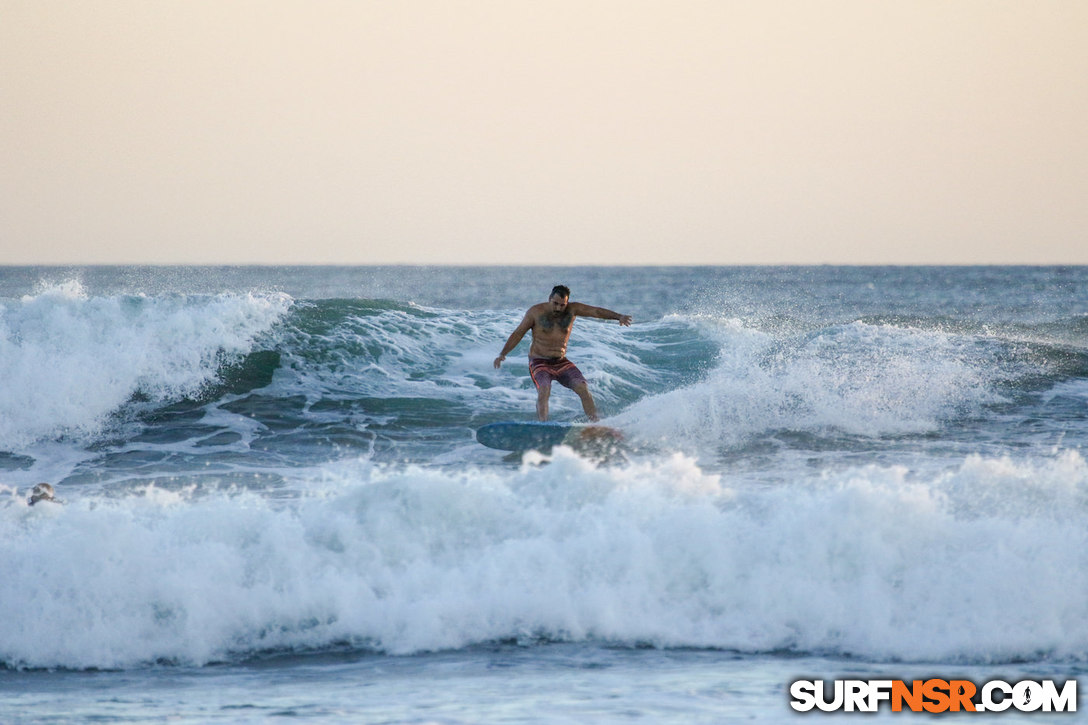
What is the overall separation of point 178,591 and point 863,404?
27.6 feet

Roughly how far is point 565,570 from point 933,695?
7.60 ft

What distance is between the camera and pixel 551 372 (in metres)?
11.0

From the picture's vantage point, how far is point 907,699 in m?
5.46

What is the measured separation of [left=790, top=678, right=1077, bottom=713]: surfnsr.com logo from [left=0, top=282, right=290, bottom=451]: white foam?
949cm

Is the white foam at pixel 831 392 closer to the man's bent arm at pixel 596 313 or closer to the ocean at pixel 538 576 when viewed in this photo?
the ocean at pixel 538 576

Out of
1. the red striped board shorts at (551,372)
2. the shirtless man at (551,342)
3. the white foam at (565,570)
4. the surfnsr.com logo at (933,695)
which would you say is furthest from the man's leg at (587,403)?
the surfnsr.com logo at (933,695)

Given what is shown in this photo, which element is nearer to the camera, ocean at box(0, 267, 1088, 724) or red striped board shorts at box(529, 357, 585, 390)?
ocean at box(0, 267, 1088, 724)

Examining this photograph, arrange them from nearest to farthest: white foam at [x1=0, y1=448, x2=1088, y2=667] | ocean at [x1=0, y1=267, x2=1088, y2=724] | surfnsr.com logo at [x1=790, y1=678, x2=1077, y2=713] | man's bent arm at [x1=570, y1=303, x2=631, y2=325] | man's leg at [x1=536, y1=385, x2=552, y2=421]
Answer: surfnsr.com logo at [x1=790, y1=678, x2=1077, y2=713] → ocean at [x1=0, y1=267, x2=1088, y2=724] → white foam at [x1=0, y1=448, x2=1088, y2=667] → man's bent arm at [x1=570, y1=303, x2=631, y2=325] → man's leg at [x1=536, y1=385, x2=552, y2=421]

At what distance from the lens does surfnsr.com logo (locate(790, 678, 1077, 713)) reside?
17.4ft

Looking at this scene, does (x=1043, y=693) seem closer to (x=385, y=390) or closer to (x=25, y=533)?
(x=25, y=533)

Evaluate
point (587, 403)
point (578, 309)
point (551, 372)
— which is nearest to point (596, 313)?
point (578, 309)

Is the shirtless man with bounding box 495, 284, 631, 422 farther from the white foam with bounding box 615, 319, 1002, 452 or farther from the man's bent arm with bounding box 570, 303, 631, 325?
the white foam with bounding box 615, 319, 1002, 452

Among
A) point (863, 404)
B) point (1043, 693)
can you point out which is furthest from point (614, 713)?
point (863, 404)

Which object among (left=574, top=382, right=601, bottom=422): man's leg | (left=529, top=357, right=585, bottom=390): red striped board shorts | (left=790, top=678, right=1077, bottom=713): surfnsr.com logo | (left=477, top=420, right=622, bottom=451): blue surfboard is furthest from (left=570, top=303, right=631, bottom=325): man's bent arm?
(left=790, top=678, right=1077, bottom=713): surfnsr.com logo
